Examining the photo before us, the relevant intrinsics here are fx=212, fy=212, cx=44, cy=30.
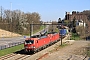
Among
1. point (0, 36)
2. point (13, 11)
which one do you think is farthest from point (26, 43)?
point (13, 11)

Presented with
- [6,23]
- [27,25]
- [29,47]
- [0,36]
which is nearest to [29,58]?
Result: [29,47]

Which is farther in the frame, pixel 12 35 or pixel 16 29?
pixel 16 29

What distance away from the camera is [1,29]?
98188mm

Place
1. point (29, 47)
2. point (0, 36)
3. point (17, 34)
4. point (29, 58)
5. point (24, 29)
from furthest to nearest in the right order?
1. point (24, 29)
2. point (17, 34)
3. point (0, 36)
4. point (29, 47)
5. point (29, 58)

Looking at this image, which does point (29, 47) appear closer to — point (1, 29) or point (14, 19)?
point (1, 29)

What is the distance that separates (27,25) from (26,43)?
73.4 metres

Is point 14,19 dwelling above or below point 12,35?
above

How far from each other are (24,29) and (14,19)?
23.8 ft

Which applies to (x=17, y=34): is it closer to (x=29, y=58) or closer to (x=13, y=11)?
(x=13, y=11)

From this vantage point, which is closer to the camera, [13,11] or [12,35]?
[12,35]

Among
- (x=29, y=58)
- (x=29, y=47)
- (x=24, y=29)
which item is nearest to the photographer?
(x=29, y=58)

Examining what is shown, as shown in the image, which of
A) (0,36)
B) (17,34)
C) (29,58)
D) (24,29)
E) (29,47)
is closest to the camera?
(29,58)

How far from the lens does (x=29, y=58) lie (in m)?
34.8

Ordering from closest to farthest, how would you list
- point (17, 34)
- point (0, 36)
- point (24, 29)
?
point (0, 36) < point (17, 34) < point (24, 29)
